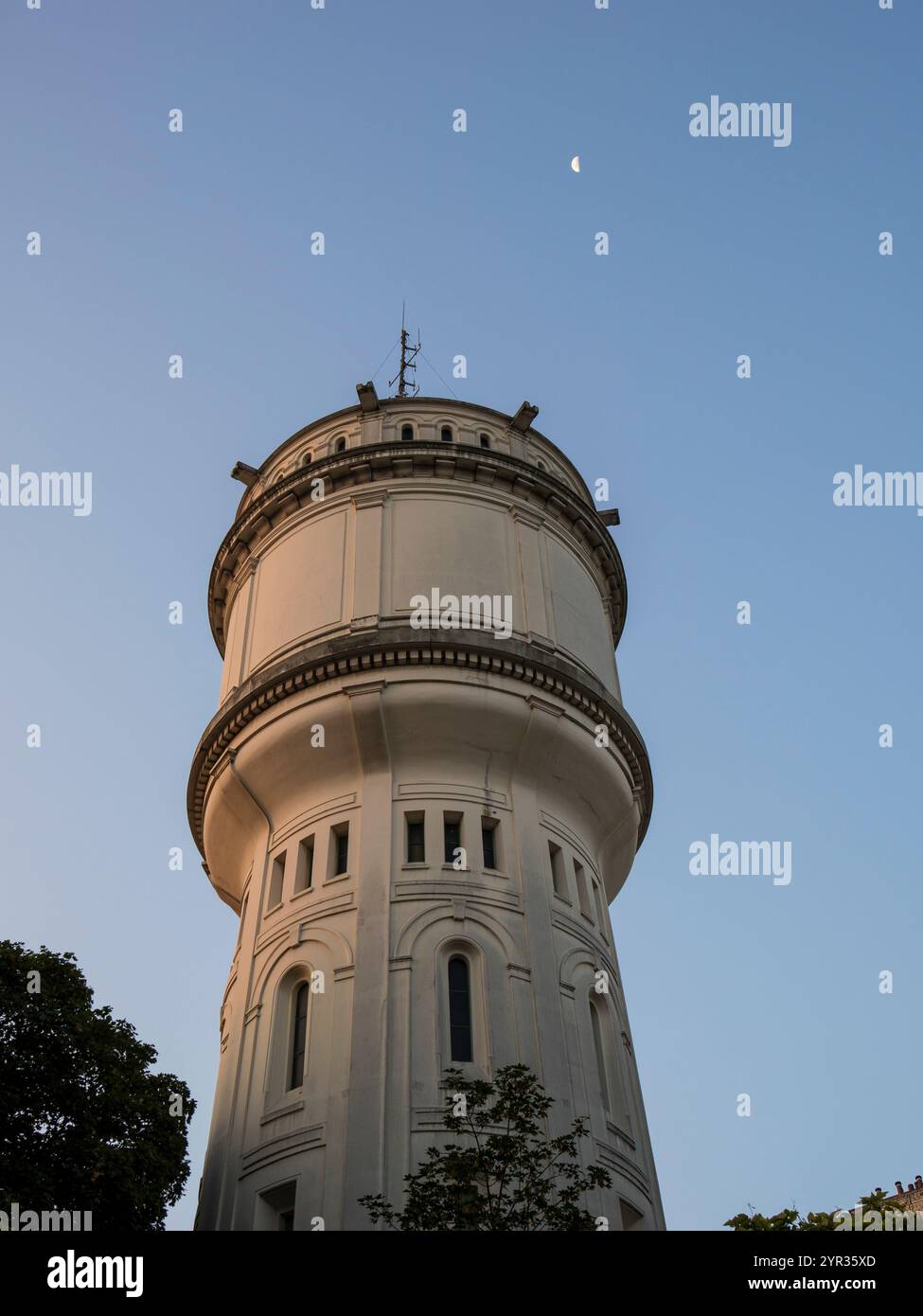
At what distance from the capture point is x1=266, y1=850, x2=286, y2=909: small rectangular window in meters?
28.4

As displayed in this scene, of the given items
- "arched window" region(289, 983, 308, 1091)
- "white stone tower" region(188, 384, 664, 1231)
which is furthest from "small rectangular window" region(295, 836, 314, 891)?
"arched window" region(289, 983, 308, 1091)

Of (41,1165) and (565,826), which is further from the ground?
(565,826)

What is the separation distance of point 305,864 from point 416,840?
110 inches

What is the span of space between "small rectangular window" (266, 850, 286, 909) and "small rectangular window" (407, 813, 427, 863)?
128 inches

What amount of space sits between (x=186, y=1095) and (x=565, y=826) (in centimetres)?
1144

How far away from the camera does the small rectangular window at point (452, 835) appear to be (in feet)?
88.9

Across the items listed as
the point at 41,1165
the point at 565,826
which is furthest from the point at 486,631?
the point at 41,1165

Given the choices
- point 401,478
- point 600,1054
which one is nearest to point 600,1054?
point 600,1054

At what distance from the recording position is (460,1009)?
25.4 meters

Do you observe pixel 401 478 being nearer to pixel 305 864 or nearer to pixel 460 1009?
pixel 305 864

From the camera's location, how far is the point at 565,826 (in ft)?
97.3

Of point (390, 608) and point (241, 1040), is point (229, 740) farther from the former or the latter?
point (241, 1040)

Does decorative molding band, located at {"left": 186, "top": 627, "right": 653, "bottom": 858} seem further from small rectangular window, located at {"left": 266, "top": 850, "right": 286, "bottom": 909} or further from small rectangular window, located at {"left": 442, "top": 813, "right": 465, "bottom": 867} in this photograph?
small rectangular window, located at {"left": 442, "top": 813, "right": 465, "bottom": 867}

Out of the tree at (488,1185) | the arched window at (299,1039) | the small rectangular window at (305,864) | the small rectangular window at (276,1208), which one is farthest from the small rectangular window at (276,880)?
the tree at (488,1185)
